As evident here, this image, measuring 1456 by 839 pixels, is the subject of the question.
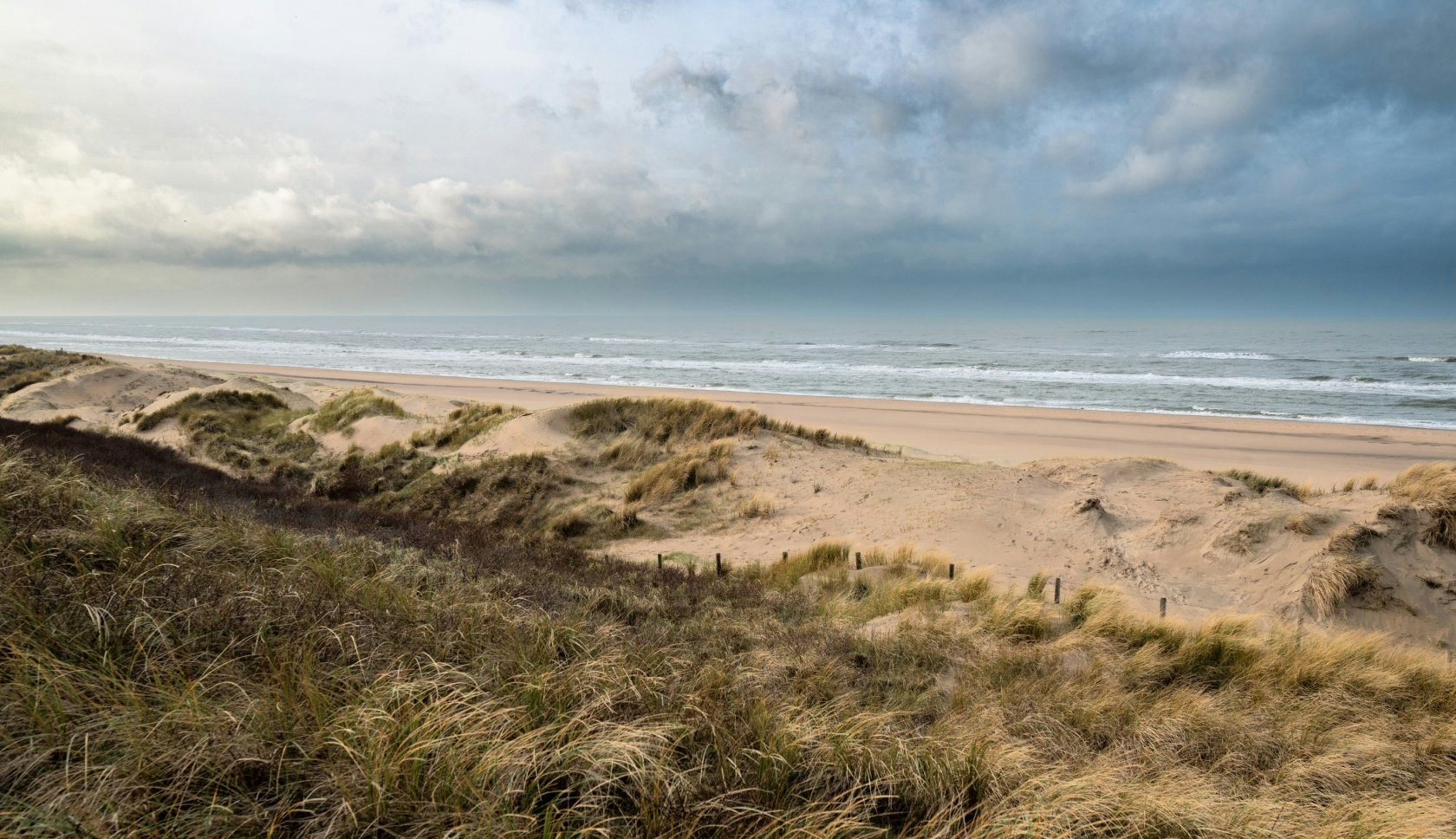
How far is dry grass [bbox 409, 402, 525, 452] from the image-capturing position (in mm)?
16250

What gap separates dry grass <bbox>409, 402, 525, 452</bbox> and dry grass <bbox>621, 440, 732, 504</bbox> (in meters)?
4.72

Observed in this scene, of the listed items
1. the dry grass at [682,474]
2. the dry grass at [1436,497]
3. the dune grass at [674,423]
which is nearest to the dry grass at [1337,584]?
the dry grass at [1436,497]

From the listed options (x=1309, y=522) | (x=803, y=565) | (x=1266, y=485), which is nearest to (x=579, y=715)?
(x=803, y=565)

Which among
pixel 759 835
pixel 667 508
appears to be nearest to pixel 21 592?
pixel 759 835

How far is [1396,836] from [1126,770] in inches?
39.5

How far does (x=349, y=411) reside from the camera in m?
18.5

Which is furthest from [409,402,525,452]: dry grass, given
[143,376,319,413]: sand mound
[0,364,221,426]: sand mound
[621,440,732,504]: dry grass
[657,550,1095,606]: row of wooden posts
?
[0,364,221,426]: sand mound

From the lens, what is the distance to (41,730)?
242 centimetres

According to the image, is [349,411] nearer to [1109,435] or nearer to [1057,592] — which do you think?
[1057,592]

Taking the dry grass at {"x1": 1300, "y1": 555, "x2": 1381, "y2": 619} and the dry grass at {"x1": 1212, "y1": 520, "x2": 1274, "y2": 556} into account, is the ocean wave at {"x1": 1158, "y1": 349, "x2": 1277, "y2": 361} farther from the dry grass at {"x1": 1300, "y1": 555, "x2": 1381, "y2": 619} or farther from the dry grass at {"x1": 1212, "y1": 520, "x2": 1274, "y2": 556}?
the dry grass at {"x1": 1300, "y1": 555, "x2": 1381, "y2": 619}

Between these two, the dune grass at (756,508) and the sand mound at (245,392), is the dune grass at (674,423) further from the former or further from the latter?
the sand mound at (245,392)

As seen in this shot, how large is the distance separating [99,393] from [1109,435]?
3442cm

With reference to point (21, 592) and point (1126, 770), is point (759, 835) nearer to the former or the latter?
point (1126, 770)

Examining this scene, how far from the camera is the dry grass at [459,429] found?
16250mm
